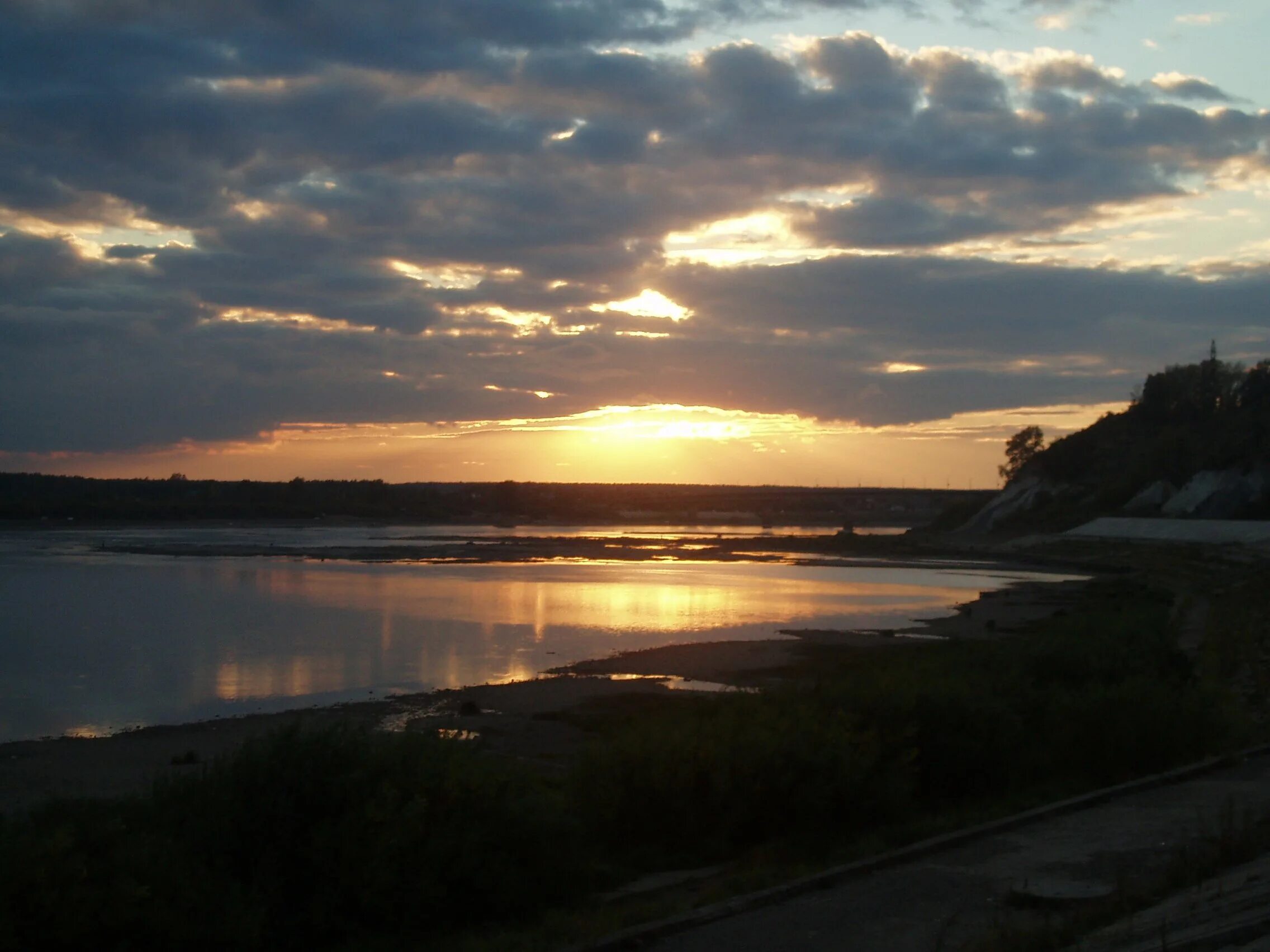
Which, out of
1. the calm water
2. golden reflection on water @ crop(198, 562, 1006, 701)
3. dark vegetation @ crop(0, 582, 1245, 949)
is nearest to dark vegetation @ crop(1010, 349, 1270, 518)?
the calm water

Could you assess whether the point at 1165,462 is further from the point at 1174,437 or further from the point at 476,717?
the point at 476,717

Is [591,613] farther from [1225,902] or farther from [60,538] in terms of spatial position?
[60,538]

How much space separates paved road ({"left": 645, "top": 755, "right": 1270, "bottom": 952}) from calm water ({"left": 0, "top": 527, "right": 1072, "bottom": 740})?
46.4ft

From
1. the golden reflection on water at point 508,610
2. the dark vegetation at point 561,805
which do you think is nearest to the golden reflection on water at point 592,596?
the golden reflection on water at point 508,610

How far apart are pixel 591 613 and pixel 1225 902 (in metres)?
31.8

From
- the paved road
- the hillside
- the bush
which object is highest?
the hillside

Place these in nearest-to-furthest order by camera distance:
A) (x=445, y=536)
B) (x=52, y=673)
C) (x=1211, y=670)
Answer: (x=1211, y=670) → (x=52, y=673) → (x=445, y=536)

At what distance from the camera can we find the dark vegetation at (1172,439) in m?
78.4

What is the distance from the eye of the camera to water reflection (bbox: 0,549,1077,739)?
22297 millimetres

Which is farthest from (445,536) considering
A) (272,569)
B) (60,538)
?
(272,569)

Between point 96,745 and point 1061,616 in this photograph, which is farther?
point 1061,616

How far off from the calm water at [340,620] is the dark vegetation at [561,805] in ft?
37.8

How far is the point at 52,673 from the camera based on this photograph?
24.4 metres

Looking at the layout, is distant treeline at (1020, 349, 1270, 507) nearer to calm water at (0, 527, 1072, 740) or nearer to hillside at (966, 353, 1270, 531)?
hillside at (966, 353, 1270, 531)
